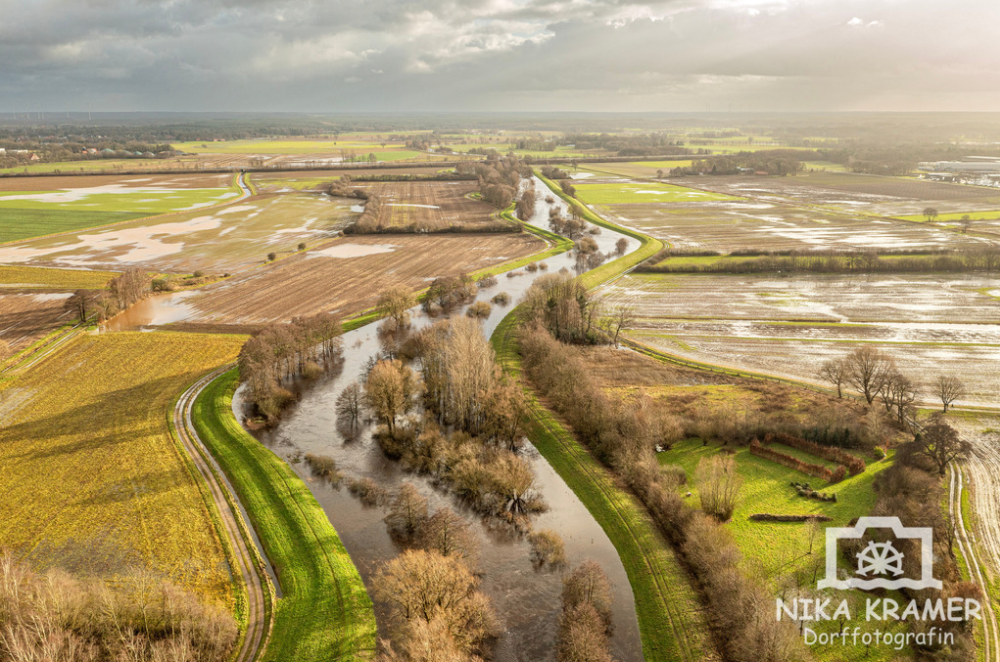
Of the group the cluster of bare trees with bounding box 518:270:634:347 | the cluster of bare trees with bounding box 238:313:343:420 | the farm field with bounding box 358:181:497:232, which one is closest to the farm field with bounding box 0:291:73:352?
the cluster of bare trees with bounding box 238:313:343:420

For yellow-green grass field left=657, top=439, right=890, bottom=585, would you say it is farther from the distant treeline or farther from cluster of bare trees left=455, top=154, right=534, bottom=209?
the distant treeline

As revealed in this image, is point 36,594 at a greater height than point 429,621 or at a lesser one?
greater

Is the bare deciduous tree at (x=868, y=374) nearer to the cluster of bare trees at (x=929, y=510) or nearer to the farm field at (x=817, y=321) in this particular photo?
the farm field at (x=817, y=321)

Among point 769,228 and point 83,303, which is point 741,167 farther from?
point 83,303

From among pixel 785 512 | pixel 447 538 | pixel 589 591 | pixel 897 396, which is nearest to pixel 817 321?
pixel 897 396

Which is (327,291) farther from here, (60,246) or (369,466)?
(60,246)

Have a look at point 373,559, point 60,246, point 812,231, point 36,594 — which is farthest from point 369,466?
point 812,231
